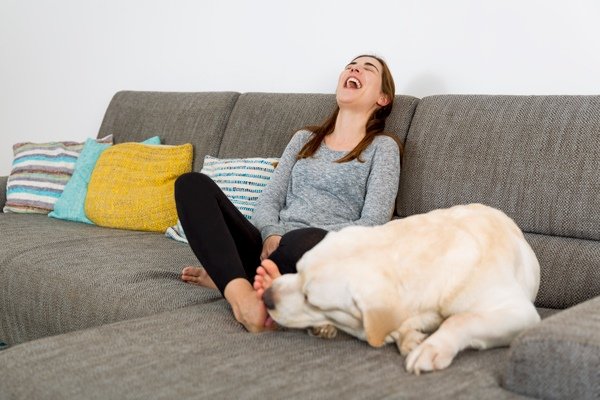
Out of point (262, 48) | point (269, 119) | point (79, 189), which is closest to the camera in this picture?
point (269, 119)

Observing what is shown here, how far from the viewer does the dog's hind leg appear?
148 centimetres

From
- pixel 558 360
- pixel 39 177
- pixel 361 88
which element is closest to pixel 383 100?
pixel 361 88

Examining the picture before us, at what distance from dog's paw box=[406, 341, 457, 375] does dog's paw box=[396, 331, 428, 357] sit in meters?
0.04

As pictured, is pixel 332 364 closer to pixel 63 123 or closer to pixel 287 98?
pixel 287 98

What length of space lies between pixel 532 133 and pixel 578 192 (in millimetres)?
230

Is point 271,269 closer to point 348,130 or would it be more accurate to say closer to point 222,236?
point 222,236

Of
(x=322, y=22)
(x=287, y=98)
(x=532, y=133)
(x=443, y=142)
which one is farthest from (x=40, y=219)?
(x=532, y=133)

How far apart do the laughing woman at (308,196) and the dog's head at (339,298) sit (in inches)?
9.6

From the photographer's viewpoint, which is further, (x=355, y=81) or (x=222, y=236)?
(x=355, y=81)

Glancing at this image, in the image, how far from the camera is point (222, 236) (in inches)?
82.4

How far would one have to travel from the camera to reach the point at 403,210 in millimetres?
2514

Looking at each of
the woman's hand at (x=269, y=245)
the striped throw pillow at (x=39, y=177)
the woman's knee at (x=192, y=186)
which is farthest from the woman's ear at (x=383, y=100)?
the striped throw pillow at (x=39, y=177)

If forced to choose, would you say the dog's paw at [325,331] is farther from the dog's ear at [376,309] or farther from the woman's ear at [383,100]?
the woman's ear at [383,100]

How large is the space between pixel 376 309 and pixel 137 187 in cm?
192
